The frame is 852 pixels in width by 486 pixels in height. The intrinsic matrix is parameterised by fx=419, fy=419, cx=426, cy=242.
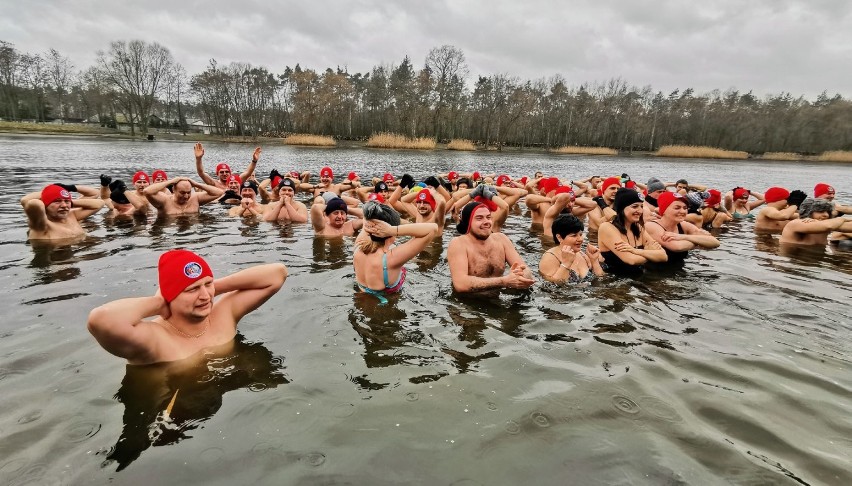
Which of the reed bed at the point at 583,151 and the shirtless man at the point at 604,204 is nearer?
the shirtless man at the point at 604,204

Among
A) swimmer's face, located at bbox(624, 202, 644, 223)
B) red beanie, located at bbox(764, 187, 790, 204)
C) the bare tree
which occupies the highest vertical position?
the bare tree

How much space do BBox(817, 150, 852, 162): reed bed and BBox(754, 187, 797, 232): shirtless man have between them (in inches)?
2242

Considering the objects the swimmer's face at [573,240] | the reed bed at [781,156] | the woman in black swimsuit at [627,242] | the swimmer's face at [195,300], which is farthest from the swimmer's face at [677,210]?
the reed bed at [781,156]

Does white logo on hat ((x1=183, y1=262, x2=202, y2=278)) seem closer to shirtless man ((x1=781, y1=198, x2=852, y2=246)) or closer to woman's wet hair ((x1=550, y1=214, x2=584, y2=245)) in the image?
woman's wet hair ((x1=550, y1=214, x2=584, y2=245))

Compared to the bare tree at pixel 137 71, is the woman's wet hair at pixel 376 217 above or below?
below

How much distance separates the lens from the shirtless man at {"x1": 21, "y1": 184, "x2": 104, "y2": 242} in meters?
7.17

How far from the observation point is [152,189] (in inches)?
374

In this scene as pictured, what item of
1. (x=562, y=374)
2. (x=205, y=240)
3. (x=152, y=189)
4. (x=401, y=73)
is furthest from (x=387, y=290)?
(x=401, y=73)

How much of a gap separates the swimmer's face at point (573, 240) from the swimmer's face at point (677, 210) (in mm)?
2739

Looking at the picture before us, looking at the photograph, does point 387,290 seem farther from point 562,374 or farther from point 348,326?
point 562,374

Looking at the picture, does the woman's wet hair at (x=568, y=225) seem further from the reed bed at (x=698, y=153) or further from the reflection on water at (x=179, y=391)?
the reed bed at (x=698, y=153)

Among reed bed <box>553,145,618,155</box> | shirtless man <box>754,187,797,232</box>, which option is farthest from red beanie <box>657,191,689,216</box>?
reed bed <box>553,145,618,155</box>

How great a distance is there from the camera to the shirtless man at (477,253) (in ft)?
17.3

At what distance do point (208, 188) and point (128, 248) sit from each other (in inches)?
140
